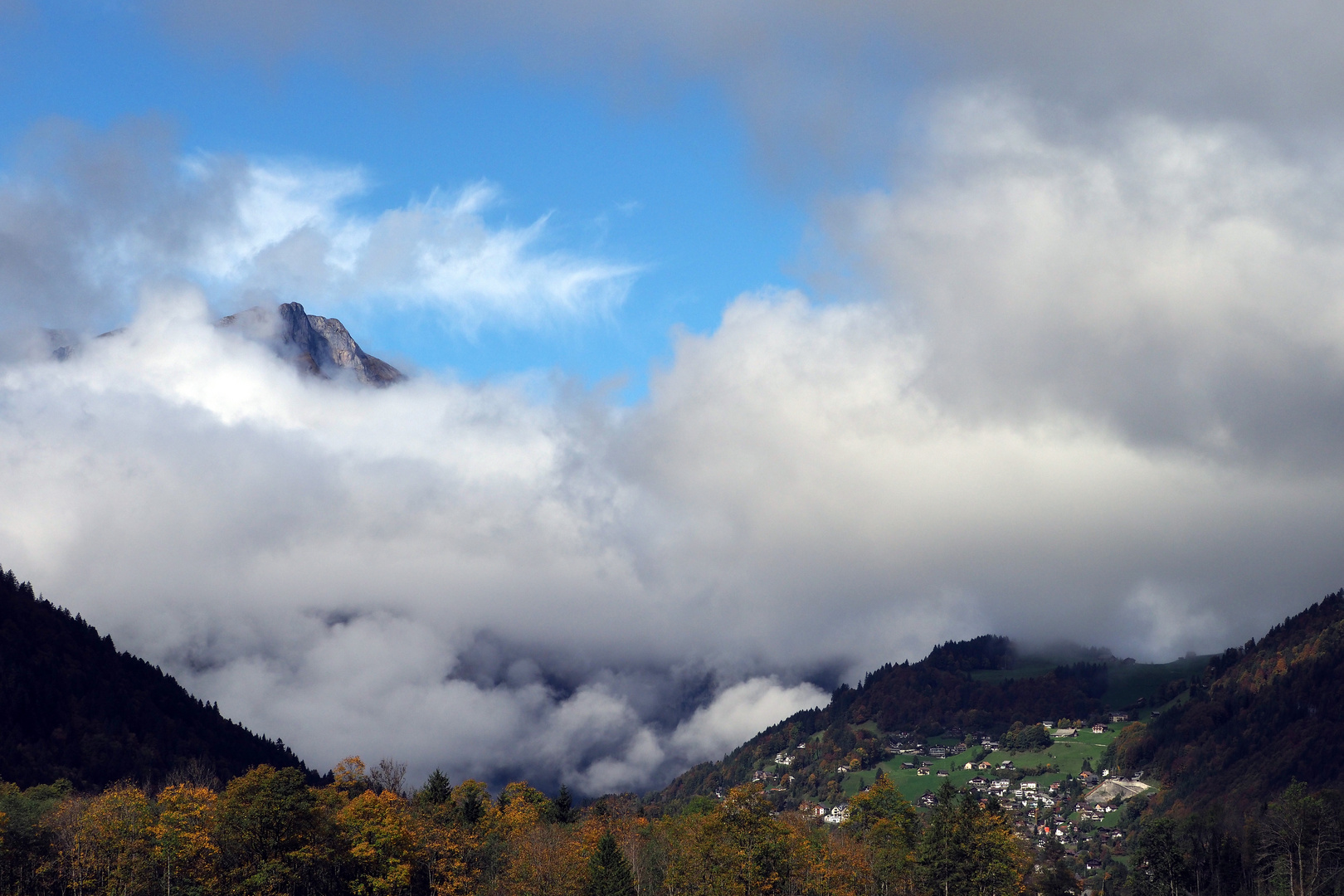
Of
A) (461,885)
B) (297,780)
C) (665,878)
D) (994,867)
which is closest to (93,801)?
(297,780)

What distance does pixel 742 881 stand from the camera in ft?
592

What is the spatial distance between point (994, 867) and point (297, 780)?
115 meters

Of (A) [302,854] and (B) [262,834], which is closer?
(A) [302,854]

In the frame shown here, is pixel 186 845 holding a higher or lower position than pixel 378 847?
higher

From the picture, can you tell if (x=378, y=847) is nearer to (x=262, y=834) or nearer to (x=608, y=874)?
(x=262, y=834)

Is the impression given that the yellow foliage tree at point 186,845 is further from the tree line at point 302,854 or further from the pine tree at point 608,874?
the pine tree at point 608,874

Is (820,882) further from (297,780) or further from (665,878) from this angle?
(297,780)

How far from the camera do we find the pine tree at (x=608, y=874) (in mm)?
180250

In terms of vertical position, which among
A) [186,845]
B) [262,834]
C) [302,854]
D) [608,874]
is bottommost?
[608,874]

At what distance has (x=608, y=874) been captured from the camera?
18175 centimetres

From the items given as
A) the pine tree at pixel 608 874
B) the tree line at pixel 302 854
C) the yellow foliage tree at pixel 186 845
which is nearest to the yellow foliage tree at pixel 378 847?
the tree line at pixel 302 854

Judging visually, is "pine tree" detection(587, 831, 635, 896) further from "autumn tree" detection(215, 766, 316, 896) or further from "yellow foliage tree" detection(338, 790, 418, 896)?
"autumn tree" detection(215, 766, 316, 896)

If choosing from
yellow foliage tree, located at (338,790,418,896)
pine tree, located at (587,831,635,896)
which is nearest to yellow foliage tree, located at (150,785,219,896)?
yellow foliage tree, located at (338,790,418,896)

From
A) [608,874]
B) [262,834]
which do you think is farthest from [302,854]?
[608,874]
